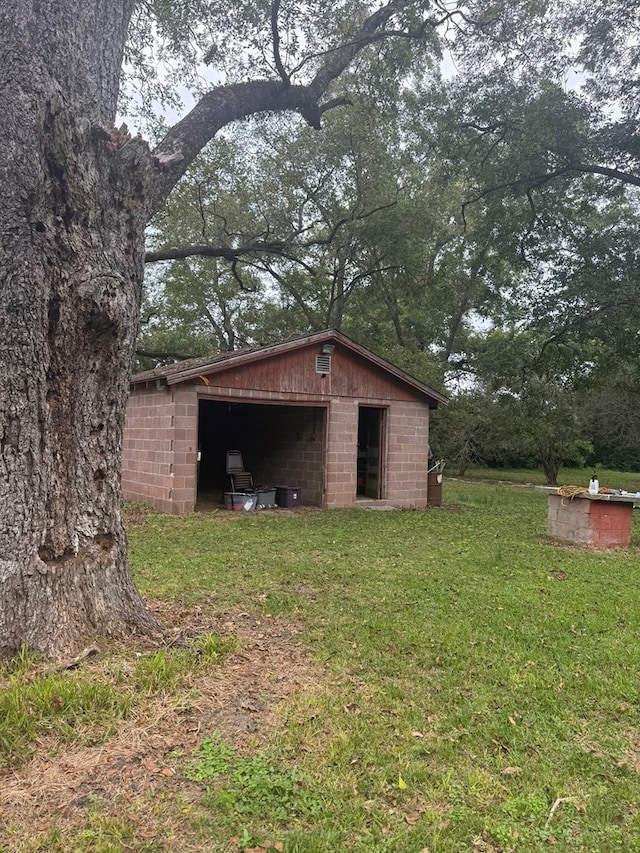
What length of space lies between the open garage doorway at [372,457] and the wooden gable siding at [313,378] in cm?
58

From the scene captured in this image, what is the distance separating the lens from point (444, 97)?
1225 centimetres

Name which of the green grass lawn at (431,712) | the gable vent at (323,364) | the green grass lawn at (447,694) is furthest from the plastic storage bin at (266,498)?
the green grass lawn at (431,712)

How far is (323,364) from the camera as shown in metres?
11.7

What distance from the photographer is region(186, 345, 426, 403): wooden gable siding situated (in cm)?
1096

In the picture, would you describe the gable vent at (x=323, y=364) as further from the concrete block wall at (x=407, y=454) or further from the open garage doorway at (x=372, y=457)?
the concrete block wall at (x=407, y=454)

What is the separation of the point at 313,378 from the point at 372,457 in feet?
9.19

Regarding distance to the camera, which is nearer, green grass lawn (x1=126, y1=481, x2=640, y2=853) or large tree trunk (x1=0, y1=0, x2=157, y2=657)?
green grass lawn (x1=126, y1=481, x2=640, y2=853)

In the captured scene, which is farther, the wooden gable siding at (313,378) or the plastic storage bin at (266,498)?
the plastic storage bin at (266,498)

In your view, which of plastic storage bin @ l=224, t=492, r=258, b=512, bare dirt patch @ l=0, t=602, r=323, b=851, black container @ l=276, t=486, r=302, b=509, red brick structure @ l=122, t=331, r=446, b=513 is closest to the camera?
bare dirt patch @ l=0, t=602, r=323, b=851

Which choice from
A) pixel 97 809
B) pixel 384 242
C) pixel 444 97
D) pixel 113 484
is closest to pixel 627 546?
pixel 113 484

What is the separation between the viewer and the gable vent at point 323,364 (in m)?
11.7

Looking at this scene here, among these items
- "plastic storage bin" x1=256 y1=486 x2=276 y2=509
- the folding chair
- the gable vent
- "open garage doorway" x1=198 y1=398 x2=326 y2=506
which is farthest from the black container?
the gable vent

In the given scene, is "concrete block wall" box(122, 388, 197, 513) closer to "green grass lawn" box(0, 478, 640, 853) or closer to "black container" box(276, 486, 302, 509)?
"black container" box(276, 486, 302, 509)

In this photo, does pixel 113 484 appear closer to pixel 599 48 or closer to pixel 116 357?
pixel 116 357
